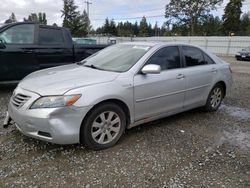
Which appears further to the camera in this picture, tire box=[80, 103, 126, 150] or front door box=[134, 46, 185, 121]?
front door box=[134, 46, 185, 121]

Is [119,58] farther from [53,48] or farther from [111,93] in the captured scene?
[53,48]

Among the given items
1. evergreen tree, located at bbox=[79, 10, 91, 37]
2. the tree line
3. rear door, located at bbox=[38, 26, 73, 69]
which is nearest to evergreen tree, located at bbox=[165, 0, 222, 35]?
the tree line

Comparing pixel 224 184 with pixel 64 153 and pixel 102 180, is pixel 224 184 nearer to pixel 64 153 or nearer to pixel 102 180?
pixel 102 180

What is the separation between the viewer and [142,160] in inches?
123

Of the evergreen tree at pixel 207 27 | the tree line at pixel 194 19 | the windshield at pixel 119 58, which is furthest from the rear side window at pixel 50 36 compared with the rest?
the evergreen tree at pixel 207 27

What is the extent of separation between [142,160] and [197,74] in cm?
218

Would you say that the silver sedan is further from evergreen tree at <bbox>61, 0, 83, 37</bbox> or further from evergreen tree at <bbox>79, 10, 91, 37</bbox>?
evergreen tree at <bbox>61, 0, 83, 37</bbox>

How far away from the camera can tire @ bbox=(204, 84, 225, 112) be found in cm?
504

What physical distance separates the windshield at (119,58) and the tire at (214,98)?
75.3 inches

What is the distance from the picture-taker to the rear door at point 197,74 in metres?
4.43

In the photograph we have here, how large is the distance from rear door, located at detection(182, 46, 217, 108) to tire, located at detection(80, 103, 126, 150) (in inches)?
61.1

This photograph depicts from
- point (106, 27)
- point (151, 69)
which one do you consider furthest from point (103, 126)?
point (106, 27)

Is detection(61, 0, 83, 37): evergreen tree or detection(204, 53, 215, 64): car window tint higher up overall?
detection(61, 0, 83, 37): evergreen tree

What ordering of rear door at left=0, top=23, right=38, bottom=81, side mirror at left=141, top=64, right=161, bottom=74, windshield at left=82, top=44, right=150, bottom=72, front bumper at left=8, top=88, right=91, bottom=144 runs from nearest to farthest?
front bumper at left=8, top=88, right=91, bottom=144 < side mirror at left=141, top=64, right=161, bottom=74 < windshield at left=82, top=44, right=150, bottom=72 < rear door at left=0, top=23, right=38, bottom=81
